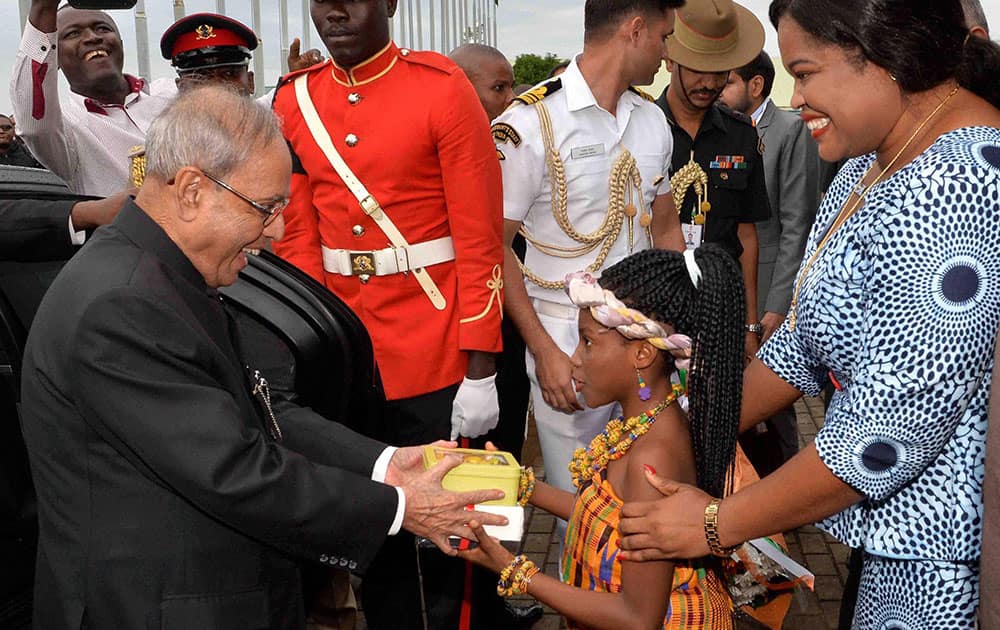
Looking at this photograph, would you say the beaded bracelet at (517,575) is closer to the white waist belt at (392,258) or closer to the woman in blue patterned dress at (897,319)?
the woman in blue patterned dress at (897,319)

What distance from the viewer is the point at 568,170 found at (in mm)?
3584

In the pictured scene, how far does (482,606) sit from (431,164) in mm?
1711

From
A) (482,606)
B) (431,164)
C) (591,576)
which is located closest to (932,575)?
(591,576)

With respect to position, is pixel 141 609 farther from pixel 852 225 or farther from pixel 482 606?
pixel 482 606

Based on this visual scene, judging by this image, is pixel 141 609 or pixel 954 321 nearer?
pixel 954 321

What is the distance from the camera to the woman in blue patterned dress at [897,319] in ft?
5.54

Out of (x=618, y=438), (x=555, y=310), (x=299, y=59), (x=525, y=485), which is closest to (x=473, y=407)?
(x=555, y=310)

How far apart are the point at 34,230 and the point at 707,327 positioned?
5.98ft

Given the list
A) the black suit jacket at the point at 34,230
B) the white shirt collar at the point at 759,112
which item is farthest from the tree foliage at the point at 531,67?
the black suit jacket at the point at 34,230

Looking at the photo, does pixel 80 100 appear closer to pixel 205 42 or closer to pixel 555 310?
pixel 205 42

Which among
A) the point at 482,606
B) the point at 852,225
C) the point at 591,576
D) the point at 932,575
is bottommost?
the point at 482,606

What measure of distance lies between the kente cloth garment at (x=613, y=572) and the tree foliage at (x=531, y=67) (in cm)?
3251

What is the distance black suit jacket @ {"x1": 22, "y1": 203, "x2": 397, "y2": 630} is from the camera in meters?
1.79

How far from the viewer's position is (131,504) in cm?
186
